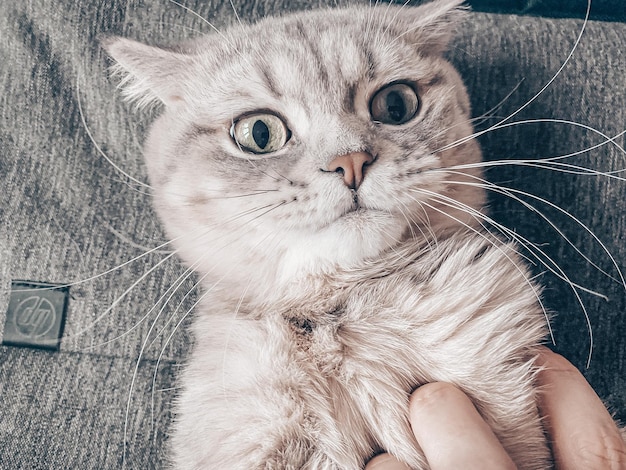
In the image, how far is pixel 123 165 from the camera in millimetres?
1043

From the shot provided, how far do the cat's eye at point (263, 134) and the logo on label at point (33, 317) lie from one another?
24.1 inches

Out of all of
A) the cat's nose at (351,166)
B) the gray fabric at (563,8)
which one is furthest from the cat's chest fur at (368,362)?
the gray fabric at (563,8)

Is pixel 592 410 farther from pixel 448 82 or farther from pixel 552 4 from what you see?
pixel 552 4

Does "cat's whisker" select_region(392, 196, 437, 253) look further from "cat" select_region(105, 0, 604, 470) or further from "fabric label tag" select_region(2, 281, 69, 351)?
"fabric label tag" select_region(2, 281, 69, 351)

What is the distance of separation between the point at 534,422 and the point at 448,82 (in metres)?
0.58

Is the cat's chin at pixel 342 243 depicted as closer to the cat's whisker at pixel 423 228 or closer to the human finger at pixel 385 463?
the cat's whisker at pixel 423 228

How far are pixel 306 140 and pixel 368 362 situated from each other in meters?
0.34

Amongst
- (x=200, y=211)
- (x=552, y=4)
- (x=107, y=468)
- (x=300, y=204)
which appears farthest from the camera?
(x=552, y=4)

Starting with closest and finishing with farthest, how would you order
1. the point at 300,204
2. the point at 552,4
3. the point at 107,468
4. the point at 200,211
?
the point at 300,204
the point at 200,211
the point at 107,468
the point at 552,4

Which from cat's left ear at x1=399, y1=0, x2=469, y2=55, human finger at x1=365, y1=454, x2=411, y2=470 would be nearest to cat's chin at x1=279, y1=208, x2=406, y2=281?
human finger at x1=365, y1=454, x2=411, y2=470

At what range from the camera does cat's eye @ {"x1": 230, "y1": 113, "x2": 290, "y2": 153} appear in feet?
2.31

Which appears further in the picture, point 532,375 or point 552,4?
point 552,4

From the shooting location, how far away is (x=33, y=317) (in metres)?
0.97

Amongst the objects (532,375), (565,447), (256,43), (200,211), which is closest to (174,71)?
(256,43)
